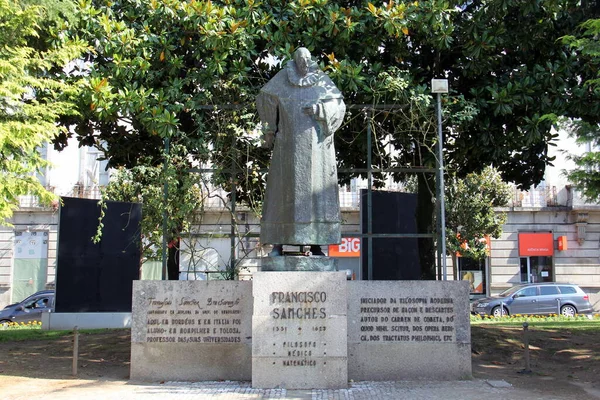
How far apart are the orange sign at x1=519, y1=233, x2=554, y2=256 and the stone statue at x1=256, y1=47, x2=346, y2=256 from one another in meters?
23.2

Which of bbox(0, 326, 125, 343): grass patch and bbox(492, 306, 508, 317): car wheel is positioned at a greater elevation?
bbox(492, 306, 508, 317): car wheel

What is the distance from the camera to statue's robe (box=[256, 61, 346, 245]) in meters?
8.38

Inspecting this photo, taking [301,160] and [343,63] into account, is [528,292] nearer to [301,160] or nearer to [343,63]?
[343,63]

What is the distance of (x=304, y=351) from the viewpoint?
26.3 feet

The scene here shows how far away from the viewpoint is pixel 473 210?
24.1m

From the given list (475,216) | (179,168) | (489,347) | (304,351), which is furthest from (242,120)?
(475,216)

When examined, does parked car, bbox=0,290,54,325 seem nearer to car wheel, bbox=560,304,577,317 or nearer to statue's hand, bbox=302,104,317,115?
statue's hand, bbox=302,104,317,115

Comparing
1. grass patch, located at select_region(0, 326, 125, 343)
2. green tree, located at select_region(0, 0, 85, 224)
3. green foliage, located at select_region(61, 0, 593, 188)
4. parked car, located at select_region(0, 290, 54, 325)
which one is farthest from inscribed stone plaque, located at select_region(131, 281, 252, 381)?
→ parked car, located at select_region(0, 290, 54, 325)

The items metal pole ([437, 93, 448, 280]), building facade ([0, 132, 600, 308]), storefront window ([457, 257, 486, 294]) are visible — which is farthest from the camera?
storefront window ([457, 257, 486, 294])

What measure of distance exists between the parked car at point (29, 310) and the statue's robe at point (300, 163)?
15960 mm

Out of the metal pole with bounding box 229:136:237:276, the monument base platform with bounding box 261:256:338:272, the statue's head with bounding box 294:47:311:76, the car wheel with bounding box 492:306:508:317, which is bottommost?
the car wheel with bounding box 492:306:508:317

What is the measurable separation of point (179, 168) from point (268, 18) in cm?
286

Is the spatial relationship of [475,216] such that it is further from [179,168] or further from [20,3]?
[20,3]

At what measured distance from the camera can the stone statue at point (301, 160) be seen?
8.38 m
